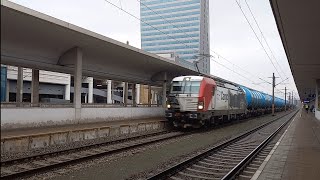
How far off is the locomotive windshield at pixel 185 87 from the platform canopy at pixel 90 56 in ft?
8.16

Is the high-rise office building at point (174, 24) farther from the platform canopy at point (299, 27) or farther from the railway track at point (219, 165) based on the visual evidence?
the railway track at point (219, 165)

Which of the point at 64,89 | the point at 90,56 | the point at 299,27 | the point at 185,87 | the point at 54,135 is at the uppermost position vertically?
the point at 299,27

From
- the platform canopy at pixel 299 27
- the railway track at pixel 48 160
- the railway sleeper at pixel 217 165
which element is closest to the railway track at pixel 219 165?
the railway sleeper at pixel 217 165

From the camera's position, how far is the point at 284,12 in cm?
1341

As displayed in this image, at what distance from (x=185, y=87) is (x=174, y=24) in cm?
364

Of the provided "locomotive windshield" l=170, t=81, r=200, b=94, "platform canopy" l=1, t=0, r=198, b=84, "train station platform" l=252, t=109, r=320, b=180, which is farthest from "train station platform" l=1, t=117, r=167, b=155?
"train station platform" l=252, t=109, r=320, b=180

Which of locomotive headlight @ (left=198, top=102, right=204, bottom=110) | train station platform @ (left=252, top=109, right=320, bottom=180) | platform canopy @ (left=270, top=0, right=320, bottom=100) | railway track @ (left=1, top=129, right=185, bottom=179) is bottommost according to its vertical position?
train station platform @ (left=252, top=109, right=320, bottom=180)

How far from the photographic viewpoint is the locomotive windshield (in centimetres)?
2069

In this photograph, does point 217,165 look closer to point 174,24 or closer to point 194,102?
point 194,102

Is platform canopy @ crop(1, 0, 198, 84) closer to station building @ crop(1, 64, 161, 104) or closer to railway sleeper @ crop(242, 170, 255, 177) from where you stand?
railway sleeper @ crop(242, 170, 255, 177)

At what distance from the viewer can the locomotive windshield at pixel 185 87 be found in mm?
20688

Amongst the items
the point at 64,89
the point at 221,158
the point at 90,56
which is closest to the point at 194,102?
the point at 90,56

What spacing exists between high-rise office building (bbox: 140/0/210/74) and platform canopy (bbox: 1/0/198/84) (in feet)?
4.23

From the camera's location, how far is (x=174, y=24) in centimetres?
2066
